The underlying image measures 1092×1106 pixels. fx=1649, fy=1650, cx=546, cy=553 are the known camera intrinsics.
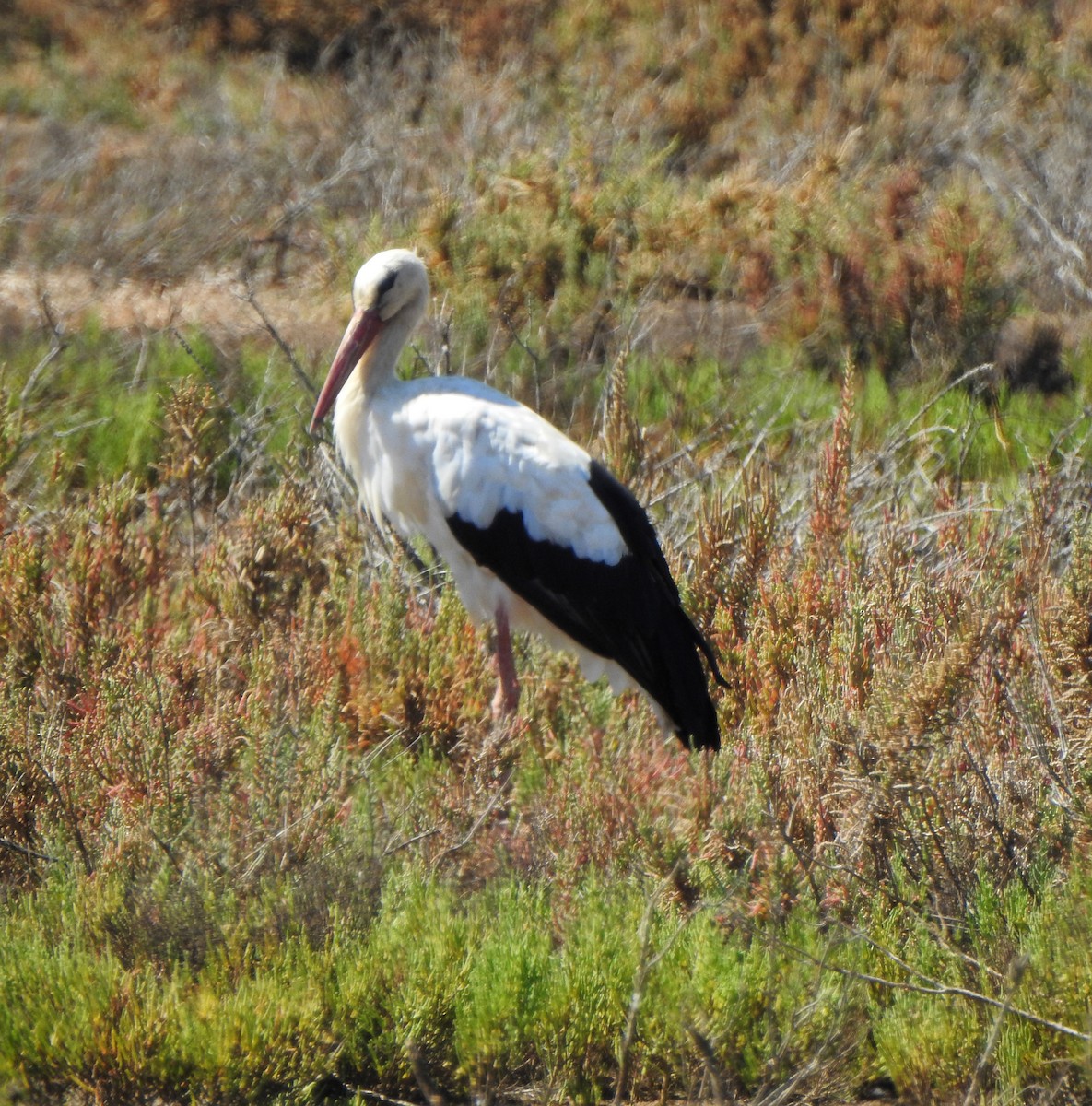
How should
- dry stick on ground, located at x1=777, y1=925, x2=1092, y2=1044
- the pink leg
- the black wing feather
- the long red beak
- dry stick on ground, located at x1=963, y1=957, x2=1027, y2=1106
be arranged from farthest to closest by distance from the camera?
the long red beak < the pink leg < the black wing feather < dry stick on ground, located at x1=777, y1=925, x2=1092, y2=1044 < dry stick on ground, located at x1=963, y1=957, x2=1027, y2=1106

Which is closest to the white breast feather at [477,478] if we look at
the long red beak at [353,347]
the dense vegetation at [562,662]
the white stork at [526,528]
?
the white stork at [526,528]

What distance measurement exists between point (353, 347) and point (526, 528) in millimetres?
814

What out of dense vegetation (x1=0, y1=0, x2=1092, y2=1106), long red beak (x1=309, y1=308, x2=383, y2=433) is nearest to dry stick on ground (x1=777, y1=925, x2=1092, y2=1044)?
dense vegetation (x1=0, y1=0, x2=1092, y2=1106)

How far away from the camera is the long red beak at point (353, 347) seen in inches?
191

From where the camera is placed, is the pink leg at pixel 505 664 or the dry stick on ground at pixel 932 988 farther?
the pink leg at pixel 505 664

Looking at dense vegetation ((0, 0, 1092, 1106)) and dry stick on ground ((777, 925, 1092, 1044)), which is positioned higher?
dry stick on ground ((777, 925, 1092, 1044))

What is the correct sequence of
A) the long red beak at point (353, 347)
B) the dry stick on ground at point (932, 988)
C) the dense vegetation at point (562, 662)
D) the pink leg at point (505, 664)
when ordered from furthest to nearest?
the long red beak at point (353, 347) → the pink leg at point (505, 664) → the dense vegetation at point (562, 662) → the dry stick on ground at point (932, 988)

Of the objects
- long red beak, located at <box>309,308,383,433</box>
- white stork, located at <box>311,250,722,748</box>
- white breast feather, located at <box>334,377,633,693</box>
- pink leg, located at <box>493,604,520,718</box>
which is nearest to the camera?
white stork, located at <box>311,250,722,748</box>

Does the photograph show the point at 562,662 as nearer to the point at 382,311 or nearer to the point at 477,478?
the point at 477,478

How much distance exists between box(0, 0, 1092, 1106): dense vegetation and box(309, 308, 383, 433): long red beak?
397mm

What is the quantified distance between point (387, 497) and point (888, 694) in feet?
5.99

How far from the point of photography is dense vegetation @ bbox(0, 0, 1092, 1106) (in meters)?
2.88

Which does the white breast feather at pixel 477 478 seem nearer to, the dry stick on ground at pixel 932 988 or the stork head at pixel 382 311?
the stork head at pixel 382 311

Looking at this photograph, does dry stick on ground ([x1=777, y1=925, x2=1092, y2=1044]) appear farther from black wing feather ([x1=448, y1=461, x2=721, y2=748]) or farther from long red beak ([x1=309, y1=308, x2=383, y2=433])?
long red beak ([x1=309, y1=308, x2=383, y2=433])
